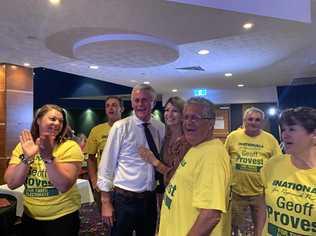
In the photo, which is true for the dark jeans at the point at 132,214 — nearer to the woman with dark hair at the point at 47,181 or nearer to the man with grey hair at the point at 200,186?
the woman with dark hair at the point at 47,181

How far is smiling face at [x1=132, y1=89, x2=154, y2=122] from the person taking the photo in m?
2.10

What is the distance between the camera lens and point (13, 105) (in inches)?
229

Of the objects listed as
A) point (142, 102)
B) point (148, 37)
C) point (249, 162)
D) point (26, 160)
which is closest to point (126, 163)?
point (142, 102)

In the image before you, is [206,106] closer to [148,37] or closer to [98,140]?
[98,140]

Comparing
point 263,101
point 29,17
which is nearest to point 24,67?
point 29,17

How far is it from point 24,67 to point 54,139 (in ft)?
15.9

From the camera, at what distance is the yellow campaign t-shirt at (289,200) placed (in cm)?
134

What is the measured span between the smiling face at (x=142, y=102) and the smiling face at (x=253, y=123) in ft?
4.43

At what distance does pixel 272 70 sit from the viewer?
702 centimetres

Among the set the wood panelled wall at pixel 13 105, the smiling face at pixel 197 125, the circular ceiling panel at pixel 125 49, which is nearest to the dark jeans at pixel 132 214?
the smiling face at pixel 197 125

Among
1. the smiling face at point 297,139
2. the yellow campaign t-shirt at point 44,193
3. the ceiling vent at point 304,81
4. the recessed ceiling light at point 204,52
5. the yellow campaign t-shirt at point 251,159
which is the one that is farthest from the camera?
the ceiling vent at point 304,81

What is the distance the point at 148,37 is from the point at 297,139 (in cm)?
305

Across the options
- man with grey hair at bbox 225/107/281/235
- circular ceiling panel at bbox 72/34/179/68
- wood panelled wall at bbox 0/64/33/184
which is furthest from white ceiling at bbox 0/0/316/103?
man with grey hair at bbox 225/107/281/235

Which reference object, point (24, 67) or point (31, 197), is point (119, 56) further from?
point (31, 197)
